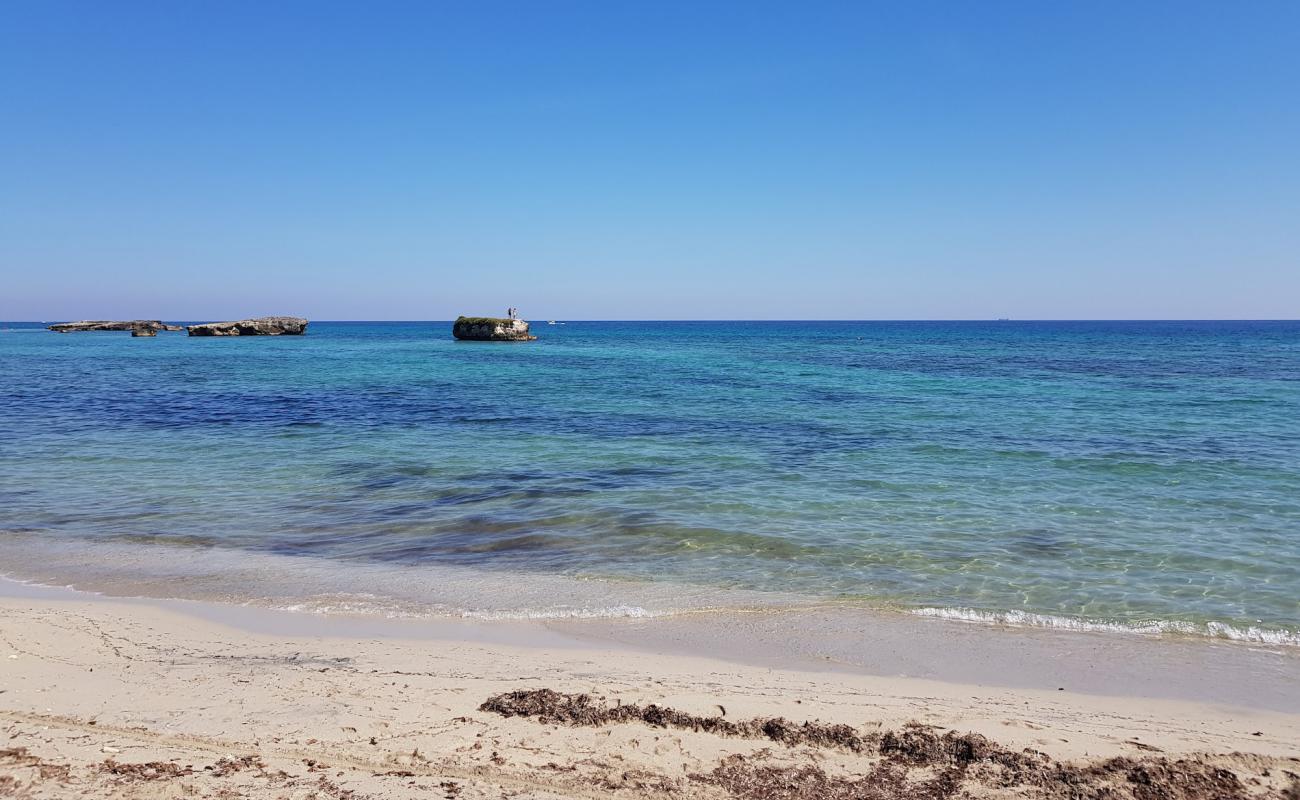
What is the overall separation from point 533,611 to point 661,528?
321cm

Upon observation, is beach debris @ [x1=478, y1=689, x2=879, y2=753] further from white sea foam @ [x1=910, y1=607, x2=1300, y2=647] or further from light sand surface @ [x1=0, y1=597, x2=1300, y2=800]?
white sea foam @ [x1=910, y1=607, x2=1300, y2=647]

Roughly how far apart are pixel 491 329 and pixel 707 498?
71260 mm

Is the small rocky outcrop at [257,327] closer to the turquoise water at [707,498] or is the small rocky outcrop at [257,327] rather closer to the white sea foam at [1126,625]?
the turquoise water at [707,498]

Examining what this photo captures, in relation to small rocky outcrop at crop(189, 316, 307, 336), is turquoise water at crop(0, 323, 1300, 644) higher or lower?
lower

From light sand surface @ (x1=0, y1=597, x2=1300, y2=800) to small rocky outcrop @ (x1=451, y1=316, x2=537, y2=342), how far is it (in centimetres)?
7448

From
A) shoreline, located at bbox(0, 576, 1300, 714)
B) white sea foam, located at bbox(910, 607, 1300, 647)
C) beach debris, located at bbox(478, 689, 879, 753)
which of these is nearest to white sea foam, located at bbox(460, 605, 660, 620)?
shoreline, located at bbox(0, 576, 1300, 714)

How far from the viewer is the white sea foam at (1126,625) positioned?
6805 millimetres

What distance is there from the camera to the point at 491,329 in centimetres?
8038

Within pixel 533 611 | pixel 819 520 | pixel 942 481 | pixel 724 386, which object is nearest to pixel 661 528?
pixel 819 520

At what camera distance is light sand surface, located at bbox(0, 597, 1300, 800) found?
13.7ft

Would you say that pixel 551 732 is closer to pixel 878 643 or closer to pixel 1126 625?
pixel 878 643

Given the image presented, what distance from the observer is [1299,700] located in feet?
18.4

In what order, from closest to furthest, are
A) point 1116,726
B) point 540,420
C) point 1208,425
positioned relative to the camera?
point 1116,726, point 1208,425, point 540,420

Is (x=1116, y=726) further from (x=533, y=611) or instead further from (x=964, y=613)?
(x=533, y=611)
